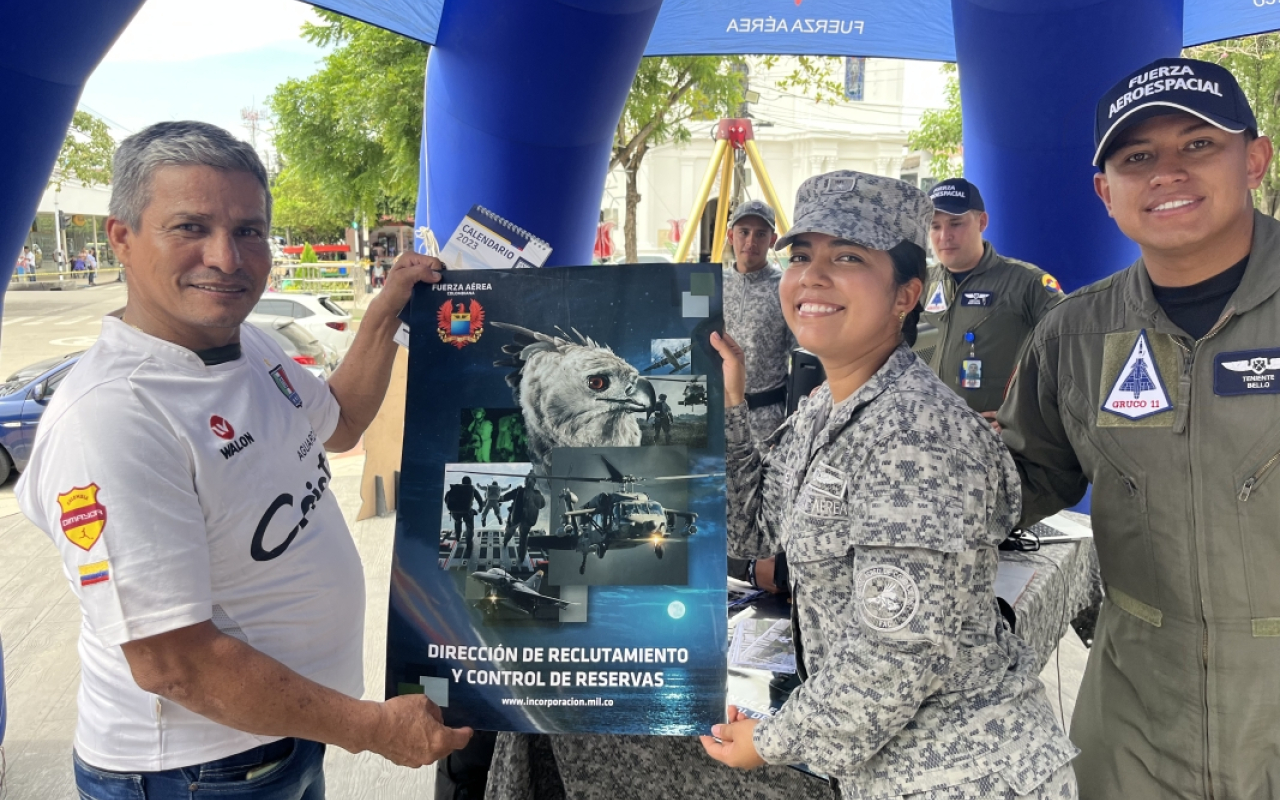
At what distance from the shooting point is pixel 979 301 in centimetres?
412

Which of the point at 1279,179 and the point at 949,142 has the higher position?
the point at 949,142

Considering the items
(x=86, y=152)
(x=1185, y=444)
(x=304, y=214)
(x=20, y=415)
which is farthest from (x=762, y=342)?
(x=304, y=214)

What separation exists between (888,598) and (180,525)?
1.07 meters

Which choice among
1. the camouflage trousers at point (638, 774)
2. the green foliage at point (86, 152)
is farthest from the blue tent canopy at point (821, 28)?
the green foliage at point (86, 152)

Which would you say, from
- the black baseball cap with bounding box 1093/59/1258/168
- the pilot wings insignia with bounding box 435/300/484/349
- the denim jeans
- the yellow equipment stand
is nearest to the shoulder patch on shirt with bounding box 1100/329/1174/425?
the black baseball cap with bounding box 1093/59/1258/168

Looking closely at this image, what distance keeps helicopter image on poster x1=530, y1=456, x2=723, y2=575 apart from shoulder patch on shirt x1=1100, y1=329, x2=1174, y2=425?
2.58ft

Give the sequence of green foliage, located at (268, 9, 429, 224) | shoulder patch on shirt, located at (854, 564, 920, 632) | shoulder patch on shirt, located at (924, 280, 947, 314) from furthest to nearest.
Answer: green foliage, located at (268, 9, 429, 224)
shoulder patch on shirt, located at (924, 280, 947, 314)
shoulder patch on shirt, located at (854, 564, 920, 632)

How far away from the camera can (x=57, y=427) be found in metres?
1.26

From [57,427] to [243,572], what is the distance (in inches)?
14.3

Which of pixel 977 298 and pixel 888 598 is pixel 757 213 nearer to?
pixel 977 298

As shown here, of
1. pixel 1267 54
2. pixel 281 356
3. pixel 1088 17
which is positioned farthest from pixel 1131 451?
pixel 1267 54

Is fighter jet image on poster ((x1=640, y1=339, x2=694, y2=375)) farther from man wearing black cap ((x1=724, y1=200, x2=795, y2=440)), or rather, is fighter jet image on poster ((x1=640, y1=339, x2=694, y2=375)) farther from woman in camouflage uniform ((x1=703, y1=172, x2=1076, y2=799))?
man wearing black cap ((x1=724, y1=200, x2=795, y2=440))

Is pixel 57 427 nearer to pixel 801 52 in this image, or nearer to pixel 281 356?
pixel 281 356

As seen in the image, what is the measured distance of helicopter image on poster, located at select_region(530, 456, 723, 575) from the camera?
1.54 metres
